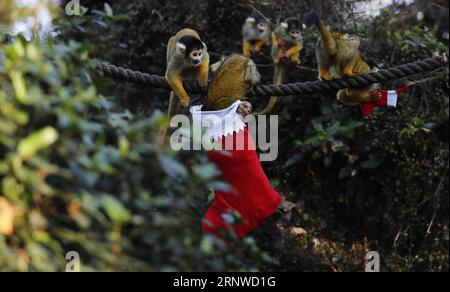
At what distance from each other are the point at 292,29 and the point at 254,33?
0.74 m

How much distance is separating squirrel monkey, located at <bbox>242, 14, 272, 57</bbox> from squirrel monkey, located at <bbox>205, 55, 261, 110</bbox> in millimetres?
2864

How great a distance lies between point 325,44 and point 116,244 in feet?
7.86

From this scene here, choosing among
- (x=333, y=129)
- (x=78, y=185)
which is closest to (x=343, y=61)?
(x=333, y=129)

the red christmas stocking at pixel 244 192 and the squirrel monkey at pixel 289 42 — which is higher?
the squirrel monkey at pixel 289 42

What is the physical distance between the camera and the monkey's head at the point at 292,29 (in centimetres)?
573

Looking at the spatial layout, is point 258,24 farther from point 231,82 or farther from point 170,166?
point 170,166

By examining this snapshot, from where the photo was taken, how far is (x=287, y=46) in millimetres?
5895

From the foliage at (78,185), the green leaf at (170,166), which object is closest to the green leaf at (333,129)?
the foliage at (78,185)

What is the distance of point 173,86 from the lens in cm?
374

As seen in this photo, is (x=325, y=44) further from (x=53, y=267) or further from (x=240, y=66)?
(x=53, y=267)

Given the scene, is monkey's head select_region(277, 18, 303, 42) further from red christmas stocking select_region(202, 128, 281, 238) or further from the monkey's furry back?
red christmas stocking select_region(202, 128, 281, 238)

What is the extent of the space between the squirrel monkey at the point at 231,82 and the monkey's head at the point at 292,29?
2232 millimetres

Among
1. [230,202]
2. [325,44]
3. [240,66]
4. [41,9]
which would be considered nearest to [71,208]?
[230,202]

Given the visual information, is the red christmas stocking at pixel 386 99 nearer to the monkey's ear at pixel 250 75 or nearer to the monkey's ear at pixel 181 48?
the monkey's ear at pixel 250 75
